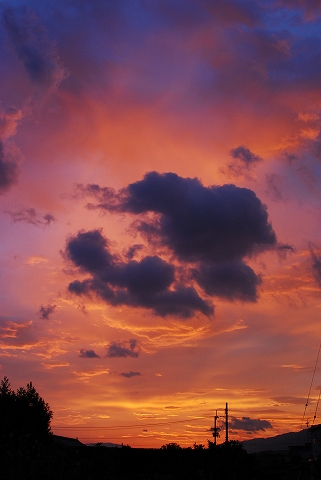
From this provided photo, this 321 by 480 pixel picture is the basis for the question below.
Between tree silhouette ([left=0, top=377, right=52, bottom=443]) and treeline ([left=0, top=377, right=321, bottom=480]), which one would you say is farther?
tree silhouette ([left=0, top=377, right=52, bottom=443])

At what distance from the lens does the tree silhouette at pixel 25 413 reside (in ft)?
179

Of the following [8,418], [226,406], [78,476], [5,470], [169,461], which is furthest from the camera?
[226,406]

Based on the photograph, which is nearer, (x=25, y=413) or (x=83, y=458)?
(x=83, y=458)

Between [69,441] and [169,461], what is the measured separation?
51.1 m

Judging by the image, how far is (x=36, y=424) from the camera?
57750 millimetres

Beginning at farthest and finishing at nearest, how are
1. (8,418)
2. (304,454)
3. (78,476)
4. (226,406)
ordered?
1. (304,454)
2. (226,406)
3. (8,418)
4. (78,476)

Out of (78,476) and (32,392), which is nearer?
(78,476)

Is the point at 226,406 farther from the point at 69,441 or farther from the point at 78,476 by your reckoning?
the point at 78,476

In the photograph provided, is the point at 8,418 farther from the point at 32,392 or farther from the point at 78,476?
the point at 78,476

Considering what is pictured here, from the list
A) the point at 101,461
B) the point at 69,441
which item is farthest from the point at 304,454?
the point at 101,461

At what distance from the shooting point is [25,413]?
189 ft

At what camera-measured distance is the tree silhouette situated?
54469mm

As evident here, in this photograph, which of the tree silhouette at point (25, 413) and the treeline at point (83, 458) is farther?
the tree silhouette at point (25, 413)

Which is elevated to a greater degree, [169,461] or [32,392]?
→ [32,392]
